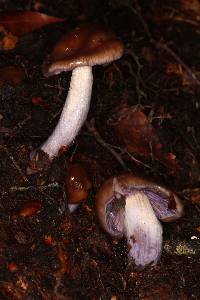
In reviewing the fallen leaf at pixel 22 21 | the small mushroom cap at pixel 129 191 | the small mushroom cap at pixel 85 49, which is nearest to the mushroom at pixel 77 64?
the small mushroom cap at pixel 85 49

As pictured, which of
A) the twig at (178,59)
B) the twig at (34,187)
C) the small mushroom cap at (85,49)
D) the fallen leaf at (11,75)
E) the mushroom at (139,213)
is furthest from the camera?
the twig at (178,59)

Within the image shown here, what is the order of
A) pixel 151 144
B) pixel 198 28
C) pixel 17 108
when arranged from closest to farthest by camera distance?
pixel 17 108 → pixel 151 144 → pixel 198 28

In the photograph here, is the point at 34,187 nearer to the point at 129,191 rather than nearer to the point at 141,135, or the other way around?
the point at 129,191

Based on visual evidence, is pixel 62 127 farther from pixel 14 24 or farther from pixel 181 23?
pixel 181 23

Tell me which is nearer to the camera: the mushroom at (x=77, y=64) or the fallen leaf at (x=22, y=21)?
the mushroom at (x=77, y=64)

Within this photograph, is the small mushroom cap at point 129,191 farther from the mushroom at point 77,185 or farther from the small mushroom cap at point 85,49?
the small mushroom cap at point 85,49

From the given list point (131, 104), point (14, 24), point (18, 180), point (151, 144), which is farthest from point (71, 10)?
point (18, 180)

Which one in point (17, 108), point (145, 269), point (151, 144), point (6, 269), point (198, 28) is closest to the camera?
point (6, 269)

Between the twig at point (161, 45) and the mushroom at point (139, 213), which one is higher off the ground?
the twig at point (161, 45)
